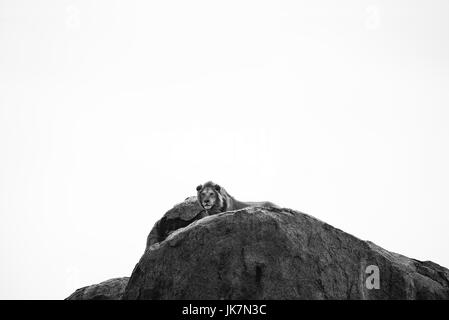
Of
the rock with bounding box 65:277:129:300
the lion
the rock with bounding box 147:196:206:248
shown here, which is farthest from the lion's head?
the rock with bounding box 65:277:129:300

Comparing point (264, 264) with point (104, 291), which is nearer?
point (264, 264)

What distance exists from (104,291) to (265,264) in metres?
8.96

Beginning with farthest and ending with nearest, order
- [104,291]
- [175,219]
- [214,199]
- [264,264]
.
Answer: [175,219]
[214,199]
[104,291]
[264,264]

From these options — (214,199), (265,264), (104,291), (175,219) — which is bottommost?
(104,291)

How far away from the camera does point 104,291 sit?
18328 millimetres

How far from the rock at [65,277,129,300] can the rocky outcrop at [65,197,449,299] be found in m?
5.28

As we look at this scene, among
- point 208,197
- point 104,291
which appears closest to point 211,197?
point 208,197

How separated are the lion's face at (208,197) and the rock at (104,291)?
14.6 feet

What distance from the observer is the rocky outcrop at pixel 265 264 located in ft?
38.0

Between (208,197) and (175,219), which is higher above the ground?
(208,197)

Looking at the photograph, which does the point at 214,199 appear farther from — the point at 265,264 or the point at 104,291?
the point at 265,264
